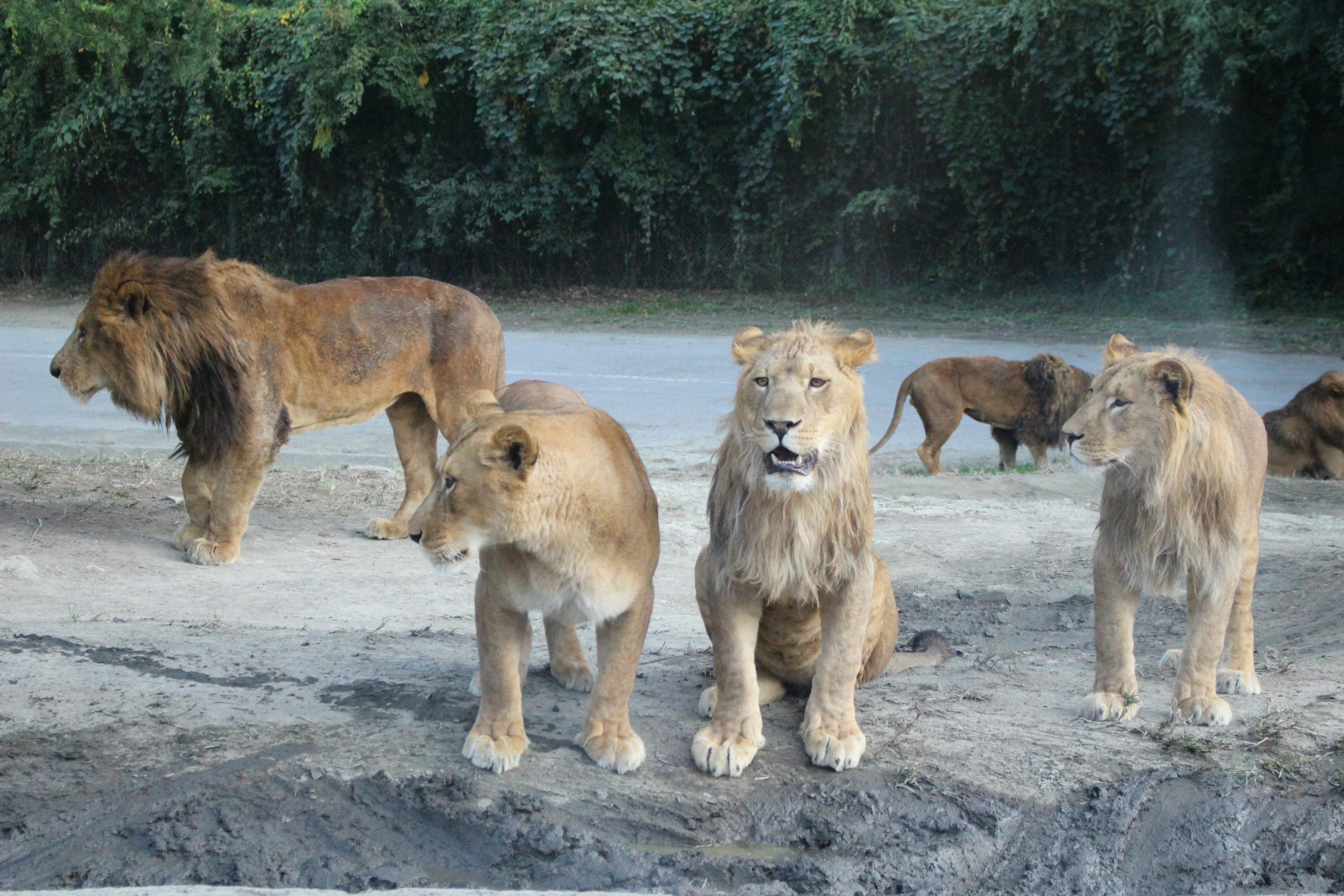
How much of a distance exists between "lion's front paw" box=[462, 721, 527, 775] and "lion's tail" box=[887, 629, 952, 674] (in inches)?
59.5

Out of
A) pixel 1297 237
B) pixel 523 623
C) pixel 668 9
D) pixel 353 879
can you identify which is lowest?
pixel 353 879

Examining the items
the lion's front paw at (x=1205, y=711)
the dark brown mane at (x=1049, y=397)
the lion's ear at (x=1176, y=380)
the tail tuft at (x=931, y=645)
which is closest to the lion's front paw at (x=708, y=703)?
the tail tuft at (x=931, y=645)

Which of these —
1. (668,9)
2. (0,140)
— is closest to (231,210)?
(0,140)

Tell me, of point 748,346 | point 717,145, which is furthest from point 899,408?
point 717,145

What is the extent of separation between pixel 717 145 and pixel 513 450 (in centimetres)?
1888

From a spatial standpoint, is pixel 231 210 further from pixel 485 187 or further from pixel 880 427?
pixel 880 427

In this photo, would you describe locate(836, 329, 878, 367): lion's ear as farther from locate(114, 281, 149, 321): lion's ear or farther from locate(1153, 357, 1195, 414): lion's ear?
locate(114, 281, 149, 321): lion's ear

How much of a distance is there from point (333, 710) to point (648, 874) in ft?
4.19

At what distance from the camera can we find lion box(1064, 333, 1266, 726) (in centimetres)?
402

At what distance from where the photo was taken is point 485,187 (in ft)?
72.8

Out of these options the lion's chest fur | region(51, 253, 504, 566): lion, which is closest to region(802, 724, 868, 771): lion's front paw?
the lion's chest fur

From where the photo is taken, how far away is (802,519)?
12.1 feet

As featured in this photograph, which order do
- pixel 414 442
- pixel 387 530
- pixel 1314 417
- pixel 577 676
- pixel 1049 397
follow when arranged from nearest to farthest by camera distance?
pixel 577 676 < pixel 387 530 < pixel 414 442 < pixel 1314 417 < pixel 1049 397

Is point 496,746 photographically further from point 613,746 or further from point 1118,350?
point 1118,350
